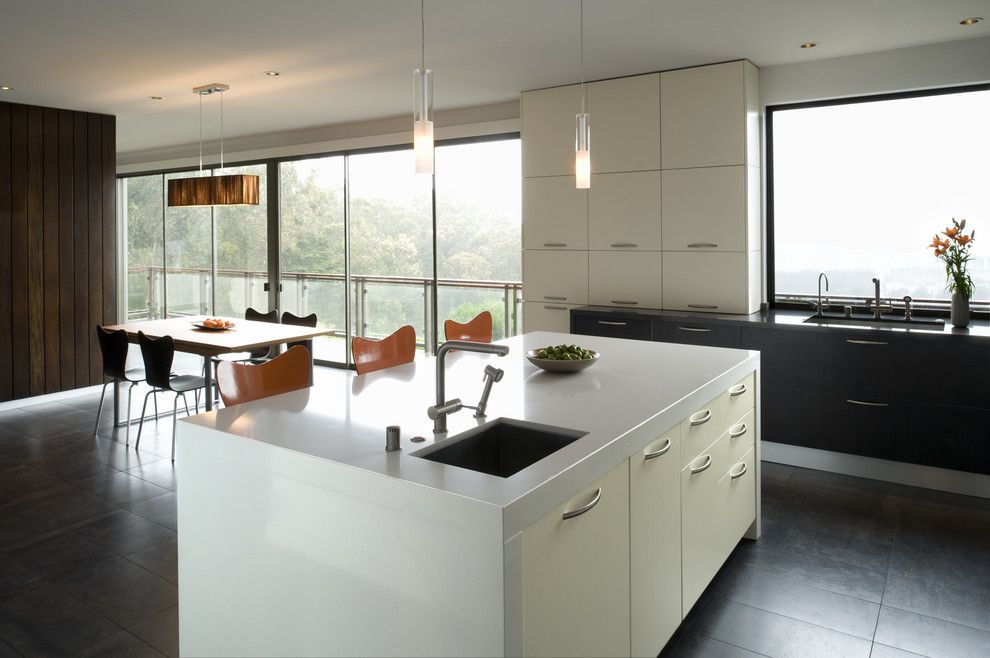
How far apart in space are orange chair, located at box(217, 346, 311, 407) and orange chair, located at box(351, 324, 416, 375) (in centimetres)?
34

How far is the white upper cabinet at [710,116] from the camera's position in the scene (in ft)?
14.9

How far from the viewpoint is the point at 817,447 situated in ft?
14.0

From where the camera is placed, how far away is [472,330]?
161 inches

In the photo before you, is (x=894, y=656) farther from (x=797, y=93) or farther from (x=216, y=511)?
(x=797, y=93)

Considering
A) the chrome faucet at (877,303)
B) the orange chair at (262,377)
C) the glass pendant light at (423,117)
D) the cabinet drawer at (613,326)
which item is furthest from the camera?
the cabinet drawer at (613,326)

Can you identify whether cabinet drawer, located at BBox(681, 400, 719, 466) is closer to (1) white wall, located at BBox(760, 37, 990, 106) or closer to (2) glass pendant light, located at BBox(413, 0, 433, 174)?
(2) glass pendant light, located at BBox(413, 0, 433, 174)

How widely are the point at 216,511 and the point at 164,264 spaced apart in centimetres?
826

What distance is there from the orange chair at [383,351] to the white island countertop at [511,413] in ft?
1.07

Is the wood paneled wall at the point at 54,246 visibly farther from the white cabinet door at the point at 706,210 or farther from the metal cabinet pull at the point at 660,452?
the metal cabinet pull at the point at 660,452

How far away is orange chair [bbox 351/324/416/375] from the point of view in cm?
325

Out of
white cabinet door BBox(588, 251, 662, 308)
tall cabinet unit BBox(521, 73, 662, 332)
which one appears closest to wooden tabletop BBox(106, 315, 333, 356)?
tall cabinet unit BBox(521, 73, 662, 332)

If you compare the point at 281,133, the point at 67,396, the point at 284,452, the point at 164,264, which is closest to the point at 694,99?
the point at 284,452

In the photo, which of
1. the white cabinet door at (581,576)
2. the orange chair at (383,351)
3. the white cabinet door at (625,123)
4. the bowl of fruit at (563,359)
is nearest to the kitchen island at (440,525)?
the white cabinet door at (581,576)

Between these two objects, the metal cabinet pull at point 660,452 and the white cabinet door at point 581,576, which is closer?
the white cabinet door at point 581,576
